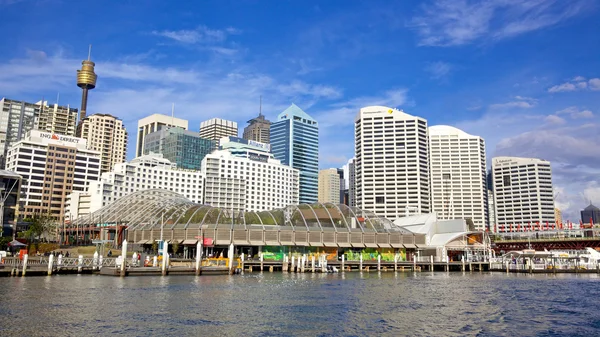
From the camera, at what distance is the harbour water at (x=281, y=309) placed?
3912 cm

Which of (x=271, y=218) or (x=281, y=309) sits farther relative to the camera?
(x=271, y=218)

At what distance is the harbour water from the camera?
3912 cm

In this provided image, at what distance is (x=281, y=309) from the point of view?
162ft

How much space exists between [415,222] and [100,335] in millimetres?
137268

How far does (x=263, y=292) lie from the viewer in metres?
62.9

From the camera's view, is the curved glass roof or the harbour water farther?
the curved glass roof

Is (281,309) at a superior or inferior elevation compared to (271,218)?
inferior

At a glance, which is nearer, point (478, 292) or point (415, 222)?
point (478, 292)

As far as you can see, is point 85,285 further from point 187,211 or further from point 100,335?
point 187,211

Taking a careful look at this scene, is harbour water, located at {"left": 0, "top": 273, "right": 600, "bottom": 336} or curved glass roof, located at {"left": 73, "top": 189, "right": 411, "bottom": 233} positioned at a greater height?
curved glass roof, located at {"left": 73, "top": 189, "right": 411, "bottom": 233}

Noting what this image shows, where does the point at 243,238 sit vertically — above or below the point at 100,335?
above

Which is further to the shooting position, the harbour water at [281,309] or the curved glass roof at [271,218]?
the curved glass roof at [271,218]

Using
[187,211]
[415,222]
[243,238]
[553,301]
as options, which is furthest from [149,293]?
[415,222]

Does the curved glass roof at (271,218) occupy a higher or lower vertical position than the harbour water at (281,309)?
higher
